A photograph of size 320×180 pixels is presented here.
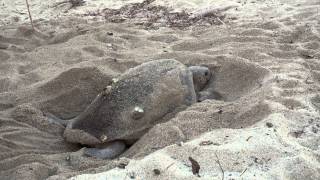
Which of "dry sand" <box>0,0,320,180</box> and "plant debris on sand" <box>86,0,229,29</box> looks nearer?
"dry sand" <box>0,0,320,180</box>

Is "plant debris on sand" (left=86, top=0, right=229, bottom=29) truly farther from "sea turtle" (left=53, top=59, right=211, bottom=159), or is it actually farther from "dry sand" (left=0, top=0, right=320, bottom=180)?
"sea turtle" (left=53, top=59, right=211, bottom=159)

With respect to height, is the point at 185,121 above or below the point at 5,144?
above

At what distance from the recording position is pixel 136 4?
229 inches

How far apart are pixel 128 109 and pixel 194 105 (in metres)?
0.46

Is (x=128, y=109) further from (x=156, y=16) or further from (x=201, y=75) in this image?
(x=156, y=16)

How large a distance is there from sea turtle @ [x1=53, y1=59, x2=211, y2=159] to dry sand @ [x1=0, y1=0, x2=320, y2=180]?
0.44ft

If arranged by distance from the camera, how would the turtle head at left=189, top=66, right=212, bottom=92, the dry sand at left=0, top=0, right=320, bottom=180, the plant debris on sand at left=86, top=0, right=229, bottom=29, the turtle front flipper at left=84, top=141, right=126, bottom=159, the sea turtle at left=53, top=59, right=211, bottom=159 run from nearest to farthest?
the dry sand at left=0, top=0, right=320, bottom=180 < the turtle front flipper at left=84, top=141, right=126, bottom=159 < the sea turtle at left=53, top=59, right=211, bottom=159 < the turtle head at left=189, top=66, right=212, bottom=92 < the plant debris on sand at left=86, top=0, right=229, bottom=29

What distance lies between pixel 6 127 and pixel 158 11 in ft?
9.47

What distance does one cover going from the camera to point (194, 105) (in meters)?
3.04

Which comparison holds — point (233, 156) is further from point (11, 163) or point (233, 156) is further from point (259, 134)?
point (11, 163)

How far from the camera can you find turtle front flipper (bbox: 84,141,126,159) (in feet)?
9.12

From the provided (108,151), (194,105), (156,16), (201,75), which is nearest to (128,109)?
(108,151)

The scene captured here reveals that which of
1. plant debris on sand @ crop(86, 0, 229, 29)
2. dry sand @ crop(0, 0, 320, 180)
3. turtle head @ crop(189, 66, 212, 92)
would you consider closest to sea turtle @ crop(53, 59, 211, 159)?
dry sand @ crop(0, 0, 320, 180)

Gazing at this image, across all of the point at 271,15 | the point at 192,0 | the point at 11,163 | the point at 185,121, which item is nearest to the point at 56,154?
the point at 11,163
